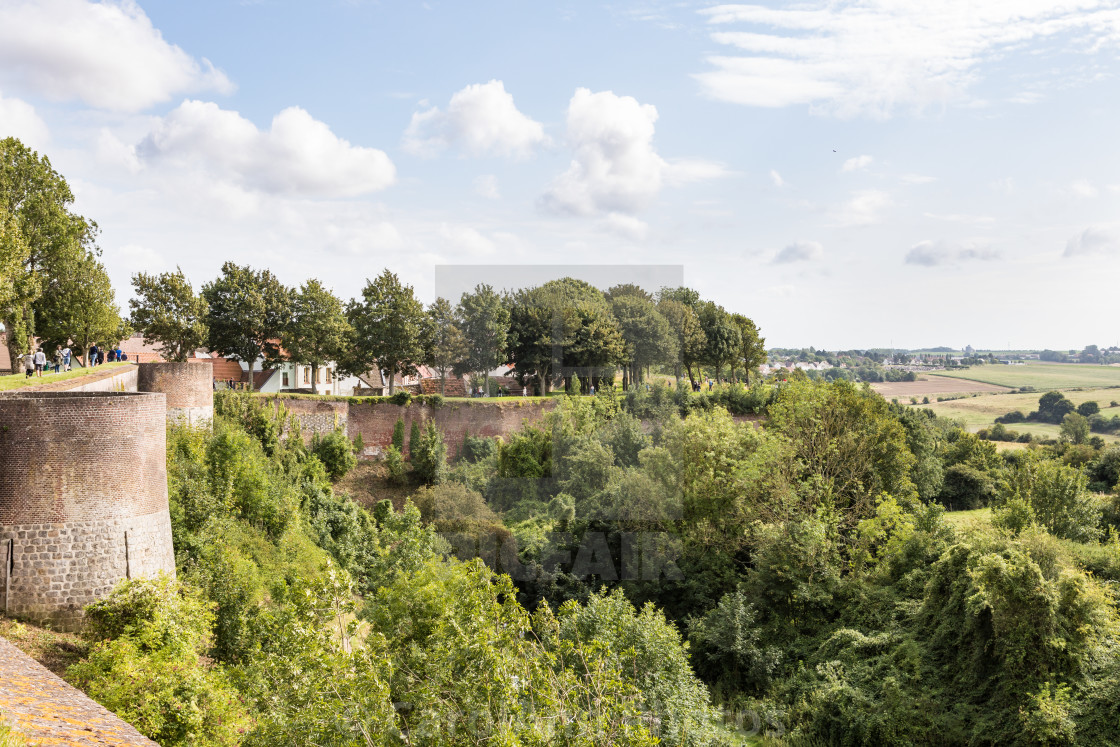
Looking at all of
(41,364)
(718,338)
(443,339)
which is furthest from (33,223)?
(718,338)

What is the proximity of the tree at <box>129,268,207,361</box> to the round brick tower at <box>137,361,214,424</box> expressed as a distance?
11809 millimetres

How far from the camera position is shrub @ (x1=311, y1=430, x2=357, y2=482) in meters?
32.8

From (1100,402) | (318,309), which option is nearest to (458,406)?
(318,309)

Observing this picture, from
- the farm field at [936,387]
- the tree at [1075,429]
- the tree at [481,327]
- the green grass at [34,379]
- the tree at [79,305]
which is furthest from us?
the farm field at [936,387]

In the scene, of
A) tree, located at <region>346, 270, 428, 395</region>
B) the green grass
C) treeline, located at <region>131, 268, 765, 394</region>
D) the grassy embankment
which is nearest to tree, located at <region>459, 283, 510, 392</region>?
treeline, located at <region>131, 268, 765, 394</region>

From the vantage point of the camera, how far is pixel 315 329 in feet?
116

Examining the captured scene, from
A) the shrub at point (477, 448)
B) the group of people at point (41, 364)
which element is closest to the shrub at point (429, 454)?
the shrub at point (477, 448)

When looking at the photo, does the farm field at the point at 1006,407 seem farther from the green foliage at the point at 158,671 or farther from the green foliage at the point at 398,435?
the green foliage at the point at 158,671

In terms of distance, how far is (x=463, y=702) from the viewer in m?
8.93

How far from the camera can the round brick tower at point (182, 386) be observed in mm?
21344

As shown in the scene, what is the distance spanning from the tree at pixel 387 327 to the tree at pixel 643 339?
1212 cm

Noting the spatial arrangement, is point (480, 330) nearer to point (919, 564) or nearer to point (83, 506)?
point (919, 564)

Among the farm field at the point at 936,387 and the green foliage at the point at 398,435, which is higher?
the farm field at the point at 936,387

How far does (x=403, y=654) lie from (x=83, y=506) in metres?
5.96
